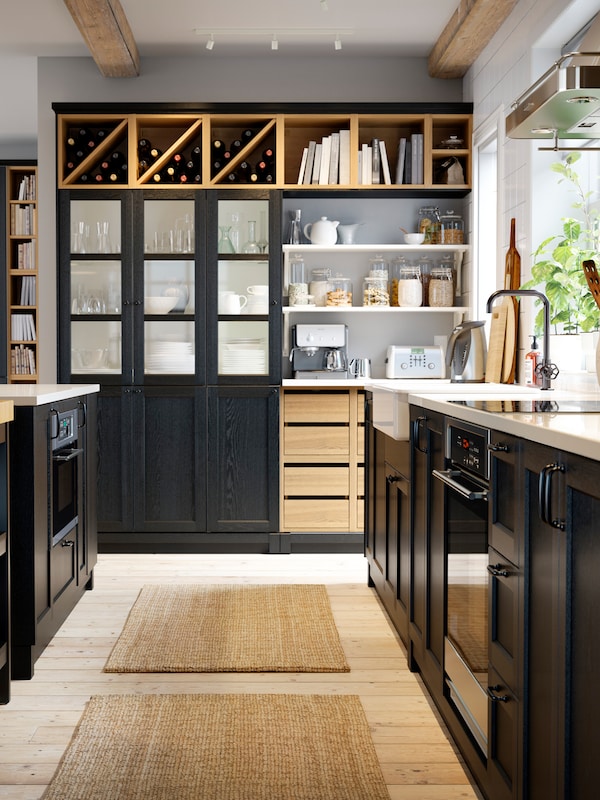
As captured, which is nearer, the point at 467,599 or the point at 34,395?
the point at 467,599

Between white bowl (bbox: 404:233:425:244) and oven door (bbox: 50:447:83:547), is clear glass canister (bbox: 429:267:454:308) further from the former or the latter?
oven door (bbox: 50:447:83:547)

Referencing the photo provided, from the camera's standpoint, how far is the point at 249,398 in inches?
194

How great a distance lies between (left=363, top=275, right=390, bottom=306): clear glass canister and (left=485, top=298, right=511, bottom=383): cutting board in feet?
A: 3.82

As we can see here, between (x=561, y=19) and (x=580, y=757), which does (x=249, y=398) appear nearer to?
(x=561, y=19)

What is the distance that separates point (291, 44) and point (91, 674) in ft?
12.2

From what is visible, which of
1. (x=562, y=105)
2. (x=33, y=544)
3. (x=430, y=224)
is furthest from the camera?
(x=430, y=224)

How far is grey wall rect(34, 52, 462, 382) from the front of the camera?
522cm

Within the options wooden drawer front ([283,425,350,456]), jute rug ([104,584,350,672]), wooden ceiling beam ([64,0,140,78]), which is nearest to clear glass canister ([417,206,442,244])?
wooden drawer front ([283,425,350,456])

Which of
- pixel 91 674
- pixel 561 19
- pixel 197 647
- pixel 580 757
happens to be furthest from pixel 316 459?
pixel 580 757

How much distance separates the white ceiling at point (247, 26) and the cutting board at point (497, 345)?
5.53 ft

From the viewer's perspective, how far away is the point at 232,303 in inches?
195

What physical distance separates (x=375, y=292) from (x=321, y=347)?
457 mm

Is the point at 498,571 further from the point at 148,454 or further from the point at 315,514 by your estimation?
the point at 148,454

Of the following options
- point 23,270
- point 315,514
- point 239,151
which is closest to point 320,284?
point 239,151
